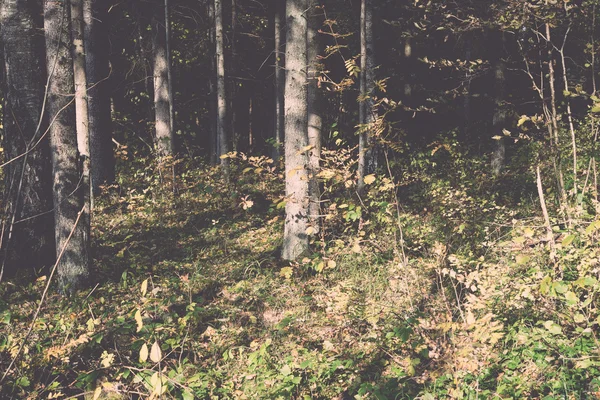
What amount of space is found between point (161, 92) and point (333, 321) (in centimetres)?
1053

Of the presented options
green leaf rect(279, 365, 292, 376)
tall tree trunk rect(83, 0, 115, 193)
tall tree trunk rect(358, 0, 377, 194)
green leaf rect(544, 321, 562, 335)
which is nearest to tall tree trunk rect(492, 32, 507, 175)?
tall tree trunk rect(358, 0, 377, 194)

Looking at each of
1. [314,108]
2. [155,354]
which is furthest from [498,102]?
[155,354]

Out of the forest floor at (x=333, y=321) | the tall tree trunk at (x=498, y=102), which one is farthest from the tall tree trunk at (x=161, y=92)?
the tall tree trunk at (x=498, y=102)

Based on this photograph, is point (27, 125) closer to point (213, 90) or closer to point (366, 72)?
point (366, 72)

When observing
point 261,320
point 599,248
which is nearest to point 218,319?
Answer: point 261,320

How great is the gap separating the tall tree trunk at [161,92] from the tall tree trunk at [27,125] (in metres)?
5.82

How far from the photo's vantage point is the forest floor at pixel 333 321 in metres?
4.51

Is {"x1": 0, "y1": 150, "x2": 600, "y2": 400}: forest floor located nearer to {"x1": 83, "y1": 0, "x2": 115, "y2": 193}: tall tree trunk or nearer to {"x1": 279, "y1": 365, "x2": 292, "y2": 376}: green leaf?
{"x1": 279, "y1": 365, "x2": 292, "y2": 376}: green leaf

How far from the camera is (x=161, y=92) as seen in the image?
14.6 m

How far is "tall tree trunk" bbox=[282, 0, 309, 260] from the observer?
764 cm

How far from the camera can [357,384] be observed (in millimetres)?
4926

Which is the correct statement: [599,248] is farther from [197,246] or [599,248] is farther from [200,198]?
[200,198]

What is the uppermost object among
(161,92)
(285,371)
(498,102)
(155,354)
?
(161,92)

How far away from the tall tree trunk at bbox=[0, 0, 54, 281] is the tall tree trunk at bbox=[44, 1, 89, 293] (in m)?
0.71
